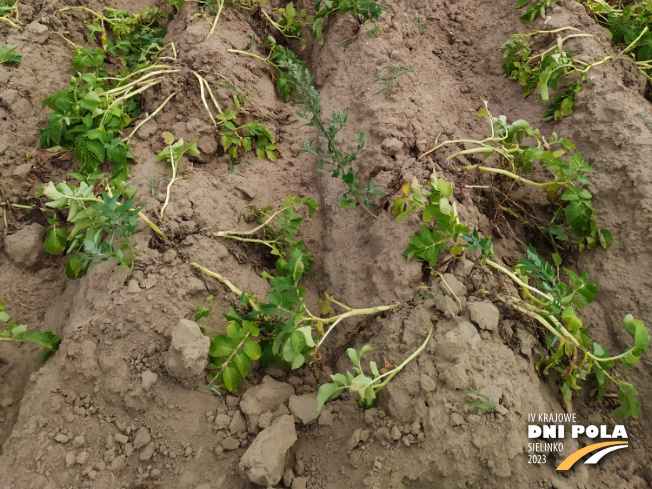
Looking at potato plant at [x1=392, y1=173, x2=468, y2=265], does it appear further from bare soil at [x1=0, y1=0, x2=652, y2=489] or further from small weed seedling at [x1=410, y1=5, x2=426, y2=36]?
small weed seedling at [x1=410, y1=5, x2=426, y2=36]

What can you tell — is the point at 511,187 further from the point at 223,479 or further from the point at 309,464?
the point at 223,479

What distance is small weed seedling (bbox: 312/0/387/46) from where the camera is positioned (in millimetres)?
3250

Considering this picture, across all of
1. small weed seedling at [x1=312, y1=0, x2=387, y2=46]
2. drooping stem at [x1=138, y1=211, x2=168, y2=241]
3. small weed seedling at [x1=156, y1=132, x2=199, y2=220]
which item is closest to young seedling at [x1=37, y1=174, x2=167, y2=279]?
drooping stem at [x1=138, y1=211, x2=168, y2=241]

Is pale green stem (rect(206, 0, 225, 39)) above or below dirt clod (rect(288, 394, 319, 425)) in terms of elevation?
above

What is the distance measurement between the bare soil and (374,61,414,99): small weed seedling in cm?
6

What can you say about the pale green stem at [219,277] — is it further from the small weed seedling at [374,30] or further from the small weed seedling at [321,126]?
the small weed seedling at [374,30]

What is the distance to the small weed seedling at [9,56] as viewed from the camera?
3023mm

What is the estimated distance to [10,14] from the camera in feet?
10.8

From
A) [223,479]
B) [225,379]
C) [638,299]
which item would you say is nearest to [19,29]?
[225,379]

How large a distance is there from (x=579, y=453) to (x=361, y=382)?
39.2 inches

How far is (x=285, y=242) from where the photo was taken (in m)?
2.58

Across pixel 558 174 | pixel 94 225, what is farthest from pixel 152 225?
pixel 558 174

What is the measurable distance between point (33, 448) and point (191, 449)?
672 millimetres

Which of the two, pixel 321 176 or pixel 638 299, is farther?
pixel 321 176
